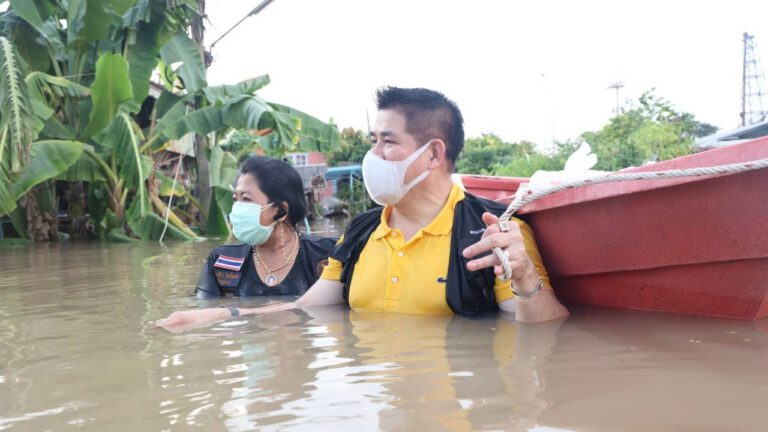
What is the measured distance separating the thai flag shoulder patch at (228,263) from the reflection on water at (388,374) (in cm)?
94

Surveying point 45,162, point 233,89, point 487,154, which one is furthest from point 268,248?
point 487,154

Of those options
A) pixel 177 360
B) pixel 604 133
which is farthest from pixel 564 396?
pixel 604 133

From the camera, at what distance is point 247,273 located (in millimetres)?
4672

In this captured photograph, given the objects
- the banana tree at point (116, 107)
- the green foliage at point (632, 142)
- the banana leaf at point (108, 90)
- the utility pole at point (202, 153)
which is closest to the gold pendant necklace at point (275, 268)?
the banana tree at point (116, 107)

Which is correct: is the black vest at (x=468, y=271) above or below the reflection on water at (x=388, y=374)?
above

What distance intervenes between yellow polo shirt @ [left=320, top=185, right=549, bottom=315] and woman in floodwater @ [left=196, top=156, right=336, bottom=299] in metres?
1.33

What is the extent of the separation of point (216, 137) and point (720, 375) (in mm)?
12735

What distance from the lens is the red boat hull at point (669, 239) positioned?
8.38 ft

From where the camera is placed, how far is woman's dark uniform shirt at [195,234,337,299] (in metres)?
4.59

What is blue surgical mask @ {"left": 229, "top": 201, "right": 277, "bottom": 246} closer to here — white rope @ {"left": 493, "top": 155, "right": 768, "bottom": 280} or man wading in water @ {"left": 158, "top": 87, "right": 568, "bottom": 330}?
man wading in water @ {"left": 158, "top": 87, "right": 568, "bottom": 330}

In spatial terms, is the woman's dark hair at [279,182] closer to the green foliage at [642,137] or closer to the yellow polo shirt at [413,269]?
the yellow polo shirt at [413,269]

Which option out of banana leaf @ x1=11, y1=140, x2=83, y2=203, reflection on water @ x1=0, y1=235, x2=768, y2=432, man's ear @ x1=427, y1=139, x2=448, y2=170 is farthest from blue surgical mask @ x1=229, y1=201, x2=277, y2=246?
banana leaf @ x1=11, y1=140, x2=83, y2=203

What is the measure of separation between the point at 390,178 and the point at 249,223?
153 cm

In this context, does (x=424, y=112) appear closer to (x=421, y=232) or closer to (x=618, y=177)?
(x=421, y=232)
